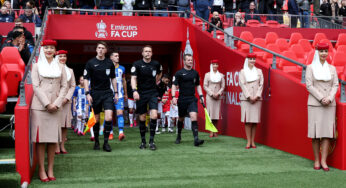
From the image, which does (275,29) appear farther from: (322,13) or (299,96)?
(299,96)

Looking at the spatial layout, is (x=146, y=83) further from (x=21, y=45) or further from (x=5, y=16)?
(x=5, y=16)

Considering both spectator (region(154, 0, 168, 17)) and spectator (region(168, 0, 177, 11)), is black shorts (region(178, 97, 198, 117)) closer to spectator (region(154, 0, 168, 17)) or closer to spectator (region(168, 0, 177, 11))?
spectator (region(154, 0, 168, 17))

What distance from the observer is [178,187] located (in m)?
5.98

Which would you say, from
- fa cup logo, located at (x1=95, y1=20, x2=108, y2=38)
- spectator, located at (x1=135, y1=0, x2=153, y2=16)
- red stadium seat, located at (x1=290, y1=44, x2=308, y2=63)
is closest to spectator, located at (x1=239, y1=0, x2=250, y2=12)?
spectator, located at (x1=135, y1=0, x2=153, y2=16)

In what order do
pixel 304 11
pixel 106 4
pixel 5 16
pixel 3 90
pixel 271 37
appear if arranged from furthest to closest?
pixel 304 11 < pixel 106 4 < pixel 5 16 < pixel 271 37 < pixel 3 90

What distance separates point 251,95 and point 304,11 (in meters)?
9.59

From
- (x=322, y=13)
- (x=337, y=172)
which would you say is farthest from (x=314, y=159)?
(x=322, y=13)

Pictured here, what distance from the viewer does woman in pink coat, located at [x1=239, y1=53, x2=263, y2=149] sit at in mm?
9109

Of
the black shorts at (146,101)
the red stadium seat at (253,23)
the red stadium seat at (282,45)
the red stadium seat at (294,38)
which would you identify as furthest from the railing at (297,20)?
the black shorts at (146,101)

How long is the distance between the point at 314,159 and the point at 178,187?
119 inches

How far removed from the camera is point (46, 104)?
6117 mm

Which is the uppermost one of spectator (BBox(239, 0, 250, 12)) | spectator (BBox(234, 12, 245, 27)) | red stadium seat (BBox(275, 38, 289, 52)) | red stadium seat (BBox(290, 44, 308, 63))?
spectator (BBox(239, 0, 250, 12))

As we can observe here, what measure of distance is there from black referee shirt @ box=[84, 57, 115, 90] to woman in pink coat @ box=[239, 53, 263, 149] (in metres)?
2.72

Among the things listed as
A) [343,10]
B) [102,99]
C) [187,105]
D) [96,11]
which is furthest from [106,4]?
[343,10]
